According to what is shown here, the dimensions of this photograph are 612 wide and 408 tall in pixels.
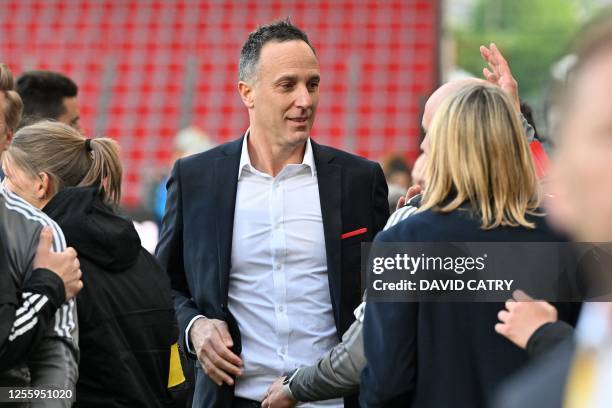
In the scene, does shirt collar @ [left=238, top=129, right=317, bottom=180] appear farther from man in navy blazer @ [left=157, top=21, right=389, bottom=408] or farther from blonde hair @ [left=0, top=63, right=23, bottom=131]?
blonde hair @ [left=0, top=63, right=23, bottom=131]

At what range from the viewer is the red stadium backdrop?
528 inches

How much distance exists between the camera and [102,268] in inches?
128

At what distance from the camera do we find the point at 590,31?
0.91m

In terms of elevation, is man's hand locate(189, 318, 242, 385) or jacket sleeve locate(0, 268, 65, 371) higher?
jacket sleeve locate(0, 268, 65, 371)

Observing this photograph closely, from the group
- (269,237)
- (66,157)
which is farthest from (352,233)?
(66,157)

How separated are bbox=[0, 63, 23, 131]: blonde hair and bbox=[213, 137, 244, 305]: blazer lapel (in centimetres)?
64

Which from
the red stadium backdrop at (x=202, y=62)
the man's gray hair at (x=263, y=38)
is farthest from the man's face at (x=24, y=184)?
the red stadium backdrop at (x=202, y=62)

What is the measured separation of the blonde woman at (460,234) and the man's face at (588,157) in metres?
1.49

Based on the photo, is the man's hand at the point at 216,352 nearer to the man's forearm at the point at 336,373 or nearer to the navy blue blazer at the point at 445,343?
the man's forearm at the point at 336,373

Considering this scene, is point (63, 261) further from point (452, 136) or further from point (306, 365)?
point (452, 136)

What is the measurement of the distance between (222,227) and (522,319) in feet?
4.18

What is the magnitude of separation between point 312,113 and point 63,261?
103 centimetres

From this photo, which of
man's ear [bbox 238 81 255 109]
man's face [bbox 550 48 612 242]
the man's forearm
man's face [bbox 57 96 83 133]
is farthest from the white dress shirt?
man's face [bbox 550 48 612 242]

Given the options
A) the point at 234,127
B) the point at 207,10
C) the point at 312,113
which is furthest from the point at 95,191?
the point at 207,10
